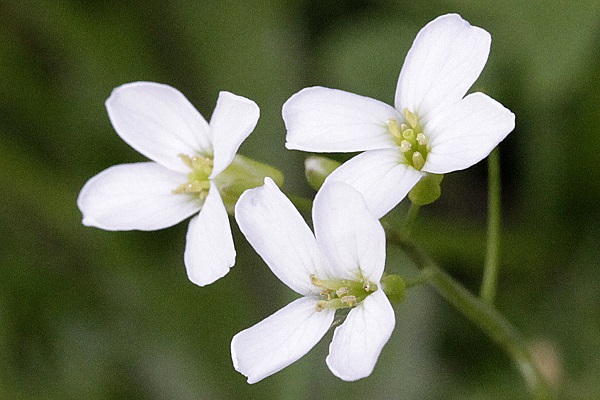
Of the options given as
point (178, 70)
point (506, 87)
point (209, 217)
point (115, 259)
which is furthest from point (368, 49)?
point (209, 217)

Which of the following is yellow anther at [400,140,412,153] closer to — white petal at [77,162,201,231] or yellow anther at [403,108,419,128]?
yellow anther at [403,108,419,128]

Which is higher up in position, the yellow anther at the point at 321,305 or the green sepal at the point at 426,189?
the green sepal at the point at 426,189

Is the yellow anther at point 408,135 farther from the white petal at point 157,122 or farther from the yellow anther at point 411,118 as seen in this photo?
the white petal at point 157,122

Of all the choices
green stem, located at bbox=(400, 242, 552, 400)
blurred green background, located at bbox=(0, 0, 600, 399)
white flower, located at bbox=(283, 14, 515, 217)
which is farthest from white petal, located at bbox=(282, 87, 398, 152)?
blurred green background, located at bbox=(0, 0, 600, 399)

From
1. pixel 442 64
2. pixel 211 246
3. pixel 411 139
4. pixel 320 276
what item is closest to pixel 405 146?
pixel 411 139

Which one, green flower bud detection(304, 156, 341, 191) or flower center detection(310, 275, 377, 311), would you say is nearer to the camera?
flower center detection(310, 275, 377, 311)

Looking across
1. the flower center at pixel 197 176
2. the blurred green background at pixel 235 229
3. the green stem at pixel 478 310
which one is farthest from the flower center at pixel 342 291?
the blurred green background at pixel 235 229

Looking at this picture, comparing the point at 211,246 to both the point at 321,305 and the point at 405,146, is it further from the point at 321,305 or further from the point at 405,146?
the point at 405,146
